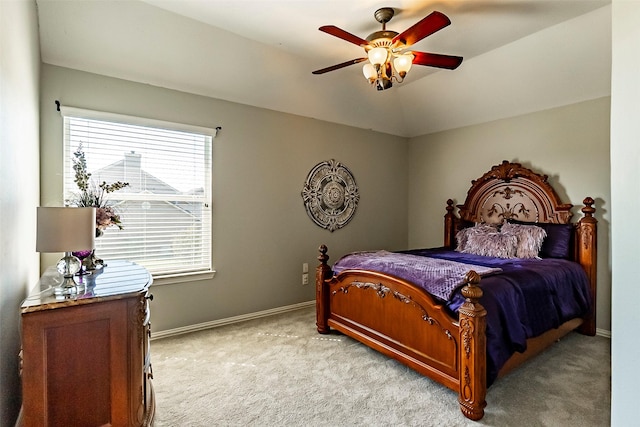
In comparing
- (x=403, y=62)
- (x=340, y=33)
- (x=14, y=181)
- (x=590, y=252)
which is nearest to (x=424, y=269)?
(x=403, y=62)

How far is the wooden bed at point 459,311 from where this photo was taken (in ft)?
6.48

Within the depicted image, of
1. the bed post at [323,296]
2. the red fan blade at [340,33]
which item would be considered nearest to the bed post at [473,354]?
the bed post at [323,296]

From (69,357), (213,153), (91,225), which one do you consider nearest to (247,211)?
(213,153)

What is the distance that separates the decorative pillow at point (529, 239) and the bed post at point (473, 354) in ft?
5.93

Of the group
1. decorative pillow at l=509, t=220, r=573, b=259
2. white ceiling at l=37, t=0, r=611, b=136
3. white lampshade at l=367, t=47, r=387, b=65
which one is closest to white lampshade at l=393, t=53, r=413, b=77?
white lampshade at l=367, t=47, r=387, b=65

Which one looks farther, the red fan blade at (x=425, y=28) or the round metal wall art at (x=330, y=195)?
the round metal wall art at (x=330, y=195)

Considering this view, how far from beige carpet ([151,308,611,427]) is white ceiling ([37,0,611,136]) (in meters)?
2.57

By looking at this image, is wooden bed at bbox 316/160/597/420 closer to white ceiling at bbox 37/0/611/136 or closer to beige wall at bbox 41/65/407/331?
beige wall at bbox 41/65/407/331

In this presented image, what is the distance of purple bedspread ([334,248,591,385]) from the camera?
2098 mm

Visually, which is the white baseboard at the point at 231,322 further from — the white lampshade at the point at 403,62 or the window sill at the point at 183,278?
the white lampshade at the point at 403,62

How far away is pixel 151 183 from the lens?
3.10m

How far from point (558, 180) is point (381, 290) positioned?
2.62m

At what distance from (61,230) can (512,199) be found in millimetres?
4388

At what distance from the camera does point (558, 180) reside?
365cm
